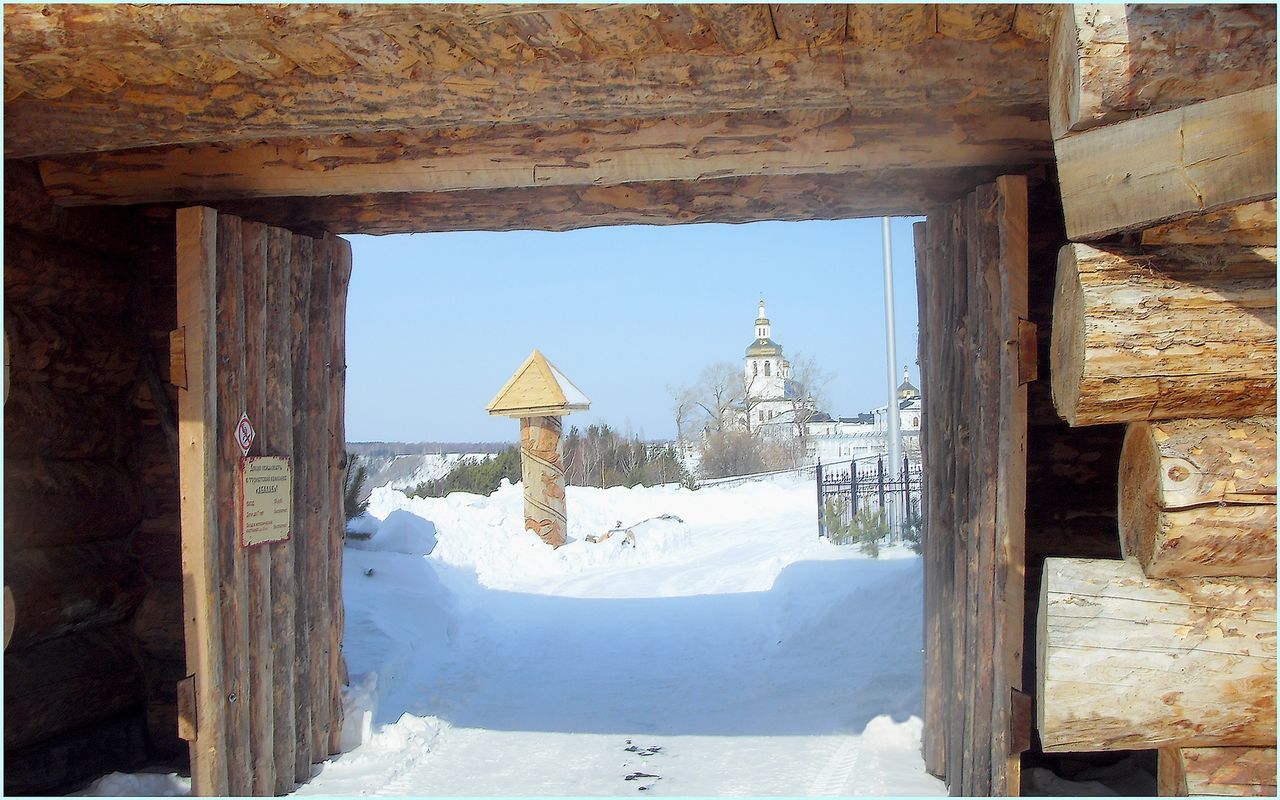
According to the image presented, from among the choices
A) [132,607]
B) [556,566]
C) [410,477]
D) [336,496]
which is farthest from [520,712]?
[410,477]

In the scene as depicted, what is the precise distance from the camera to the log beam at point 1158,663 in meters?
2.66

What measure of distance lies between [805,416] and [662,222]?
35957 millimetres

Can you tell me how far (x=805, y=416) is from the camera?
4041 centimetres

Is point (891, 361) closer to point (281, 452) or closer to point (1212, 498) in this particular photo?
point (281, 452)

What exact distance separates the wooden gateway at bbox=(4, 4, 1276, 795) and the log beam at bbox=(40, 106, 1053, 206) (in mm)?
18

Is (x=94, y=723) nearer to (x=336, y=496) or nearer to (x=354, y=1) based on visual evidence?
(x=336, y=496)

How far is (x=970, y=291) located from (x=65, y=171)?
4.44 m

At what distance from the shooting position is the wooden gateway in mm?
2621

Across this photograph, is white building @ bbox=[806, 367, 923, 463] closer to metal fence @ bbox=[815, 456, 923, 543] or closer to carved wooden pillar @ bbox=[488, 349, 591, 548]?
metal fence @ bbox=[815, 456, 923, 543]

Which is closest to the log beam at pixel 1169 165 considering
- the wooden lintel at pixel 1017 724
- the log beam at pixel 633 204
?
the log beam at pixel 633 204

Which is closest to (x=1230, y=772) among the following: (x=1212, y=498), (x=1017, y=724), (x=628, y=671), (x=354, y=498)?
(x=1212, y=498)

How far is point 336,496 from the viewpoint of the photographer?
561 cm

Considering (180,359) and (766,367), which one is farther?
(766,367)

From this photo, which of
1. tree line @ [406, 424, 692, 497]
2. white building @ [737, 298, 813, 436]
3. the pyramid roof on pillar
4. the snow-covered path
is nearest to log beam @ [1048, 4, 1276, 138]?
the snow-covered path
